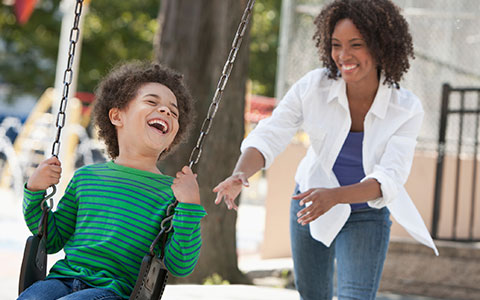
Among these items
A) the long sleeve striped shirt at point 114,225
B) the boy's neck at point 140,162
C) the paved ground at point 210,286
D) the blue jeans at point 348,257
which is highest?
the boy's neck at point 140,162

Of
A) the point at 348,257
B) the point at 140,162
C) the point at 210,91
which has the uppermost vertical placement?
the point at 210,91

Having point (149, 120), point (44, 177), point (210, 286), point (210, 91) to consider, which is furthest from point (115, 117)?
point (210, 91)

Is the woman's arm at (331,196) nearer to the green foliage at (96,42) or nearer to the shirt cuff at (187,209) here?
the shirt cuff at (187,209)

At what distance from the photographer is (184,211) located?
8.06 ft

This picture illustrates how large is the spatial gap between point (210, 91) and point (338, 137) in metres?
2.69

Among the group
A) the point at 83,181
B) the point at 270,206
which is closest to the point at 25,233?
the point at 270,206

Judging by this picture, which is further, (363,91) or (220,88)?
(363,91)

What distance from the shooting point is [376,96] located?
3.08 meters

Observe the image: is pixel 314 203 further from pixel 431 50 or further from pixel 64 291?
pixel 431 50

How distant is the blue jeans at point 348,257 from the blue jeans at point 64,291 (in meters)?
1.05

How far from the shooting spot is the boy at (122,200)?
8.13 feet

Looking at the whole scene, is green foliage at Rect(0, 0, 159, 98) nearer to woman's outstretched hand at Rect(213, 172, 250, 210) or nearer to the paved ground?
the paved ground

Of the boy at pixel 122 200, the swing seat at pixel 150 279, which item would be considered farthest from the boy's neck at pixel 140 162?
the swing seat at pixel 150 279

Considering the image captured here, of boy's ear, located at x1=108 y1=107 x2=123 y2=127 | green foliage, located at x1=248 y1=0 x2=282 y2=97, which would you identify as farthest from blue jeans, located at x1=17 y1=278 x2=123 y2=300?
green foliage, located at x1=248 y1=0 x2=282 y2=97
